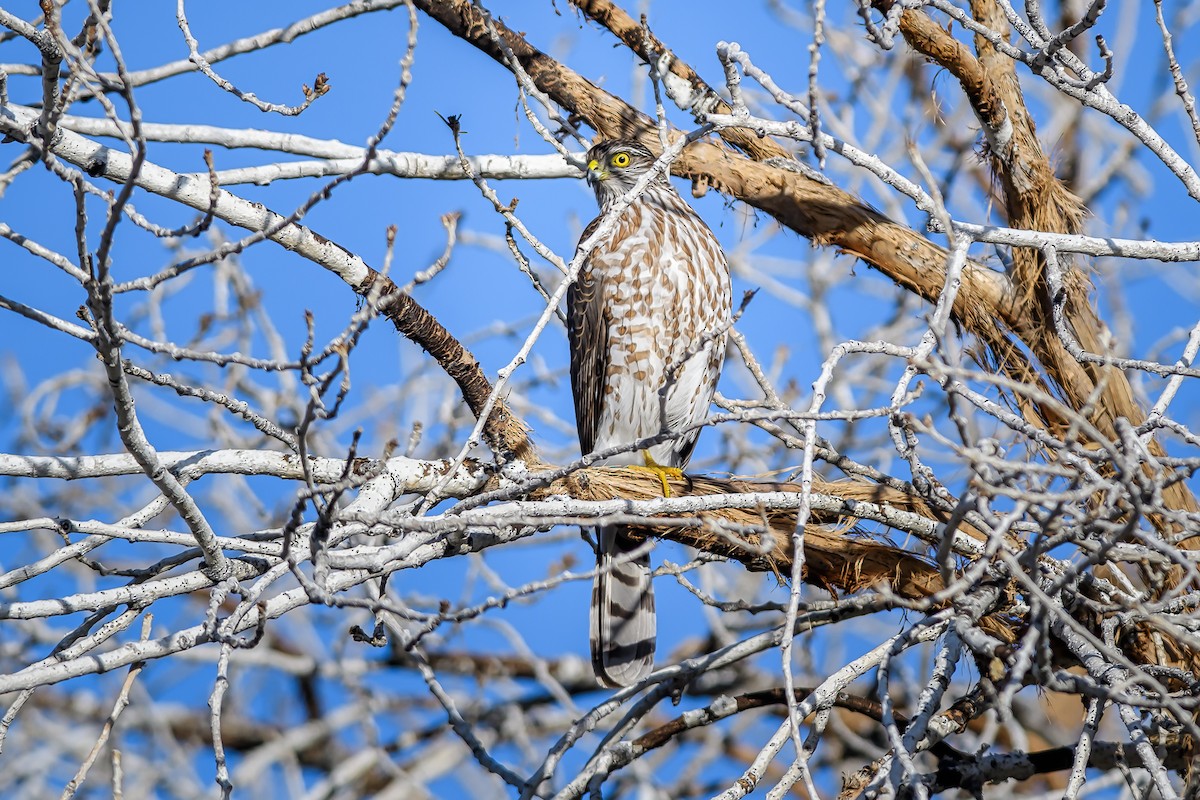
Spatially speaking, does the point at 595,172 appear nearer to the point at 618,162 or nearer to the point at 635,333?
the point at 618,162

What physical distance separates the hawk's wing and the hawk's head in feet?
0.67

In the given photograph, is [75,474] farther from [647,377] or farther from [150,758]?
[150,758]

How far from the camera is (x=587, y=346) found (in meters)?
4.46

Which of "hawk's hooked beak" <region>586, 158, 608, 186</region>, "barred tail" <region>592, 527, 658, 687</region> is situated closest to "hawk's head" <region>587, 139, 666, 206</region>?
"hawk's hooked beak" <region>586, 158, 608, 186</region>

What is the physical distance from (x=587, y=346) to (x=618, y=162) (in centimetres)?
73

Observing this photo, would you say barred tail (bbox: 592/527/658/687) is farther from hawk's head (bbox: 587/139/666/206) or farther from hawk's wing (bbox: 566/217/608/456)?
hawk's head (bbox: 587/139/666/206)

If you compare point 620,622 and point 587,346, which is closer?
point 620,622

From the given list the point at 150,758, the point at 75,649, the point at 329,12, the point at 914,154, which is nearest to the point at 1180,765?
the point at 914,154

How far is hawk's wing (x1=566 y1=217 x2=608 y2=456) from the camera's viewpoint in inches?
172

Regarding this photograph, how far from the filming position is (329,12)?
3906 mm

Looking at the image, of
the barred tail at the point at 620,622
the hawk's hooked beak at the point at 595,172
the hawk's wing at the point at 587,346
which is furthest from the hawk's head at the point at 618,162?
the barred tail at the point at 620,622

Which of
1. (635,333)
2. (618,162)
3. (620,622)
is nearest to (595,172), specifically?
(618,162)

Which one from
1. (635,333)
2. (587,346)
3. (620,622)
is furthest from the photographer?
(587,346)

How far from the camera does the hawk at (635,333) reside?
4.14 m
